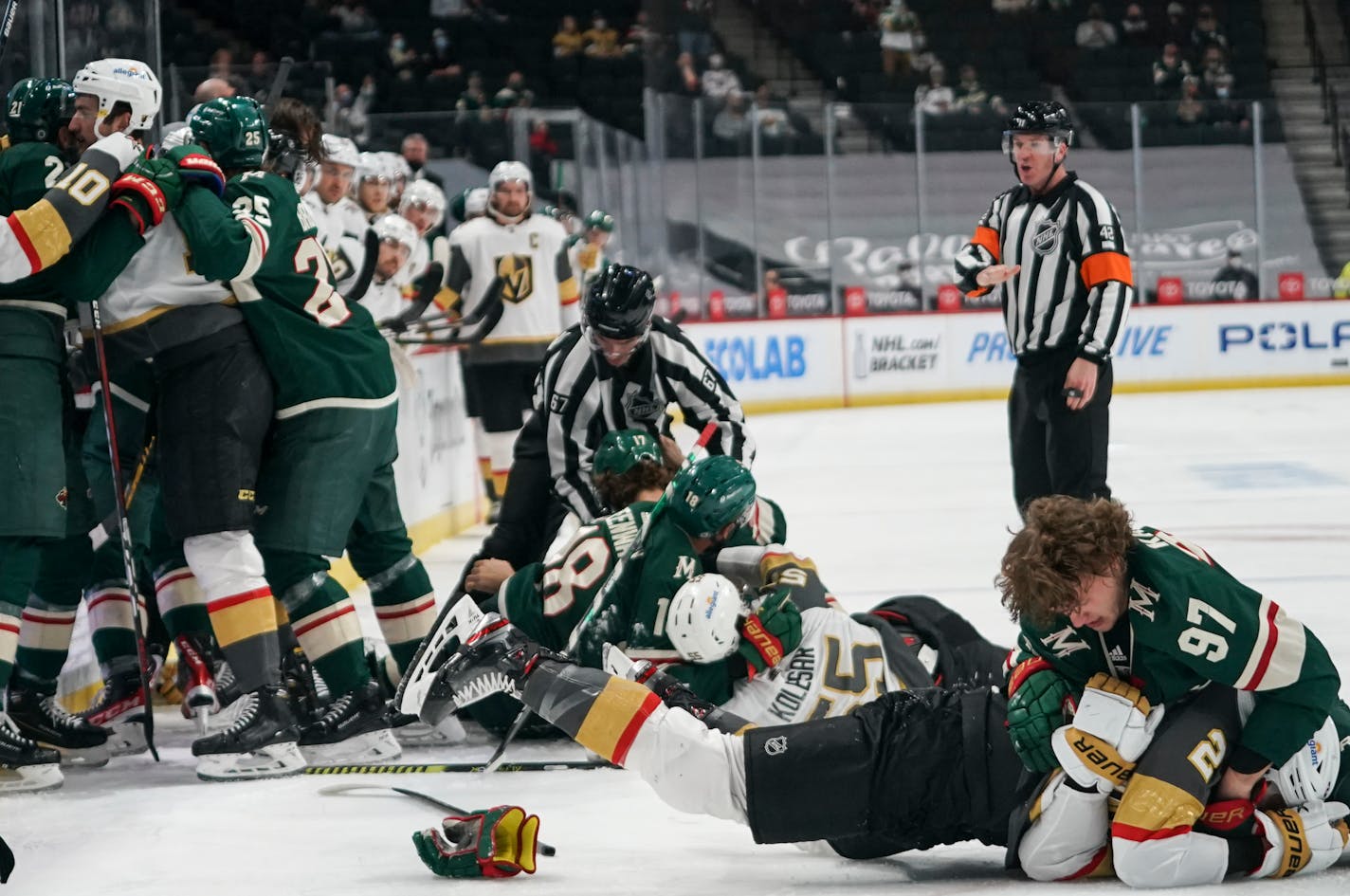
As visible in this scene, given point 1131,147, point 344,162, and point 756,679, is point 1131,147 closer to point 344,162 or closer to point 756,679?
point 344,162

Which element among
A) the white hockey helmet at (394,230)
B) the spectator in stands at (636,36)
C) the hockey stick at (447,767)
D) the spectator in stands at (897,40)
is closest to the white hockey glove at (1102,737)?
the hockey stick at (447,767)

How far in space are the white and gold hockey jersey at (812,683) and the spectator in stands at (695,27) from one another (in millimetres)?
14128

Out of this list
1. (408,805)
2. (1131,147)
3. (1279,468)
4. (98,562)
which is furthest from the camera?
(1131,147)

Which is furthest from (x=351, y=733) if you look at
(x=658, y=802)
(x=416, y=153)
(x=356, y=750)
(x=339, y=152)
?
(x=416, y=153)

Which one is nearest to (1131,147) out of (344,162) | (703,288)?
(703,288)

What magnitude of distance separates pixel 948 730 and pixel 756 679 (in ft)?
2.82

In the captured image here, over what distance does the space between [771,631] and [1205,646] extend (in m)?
1.09

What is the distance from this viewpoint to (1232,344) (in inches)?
588

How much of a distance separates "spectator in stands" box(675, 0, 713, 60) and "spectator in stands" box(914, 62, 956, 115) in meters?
2.04

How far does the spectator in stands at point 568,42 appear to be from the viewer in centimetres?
1820

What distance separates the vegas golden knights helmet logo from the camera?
322 inches

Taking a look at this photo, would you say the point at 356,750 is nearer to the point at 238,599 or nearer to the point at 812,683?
the point at 238,599

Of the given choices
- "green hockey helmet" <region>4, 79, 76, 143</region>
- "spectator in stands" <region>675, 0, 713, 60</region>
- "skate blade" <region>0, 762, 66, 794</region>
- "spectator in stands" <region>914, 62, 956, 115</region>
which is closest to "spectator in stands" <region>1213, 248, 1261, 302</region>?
"spectator in stands" <region>914, 62, 956, 115</region>

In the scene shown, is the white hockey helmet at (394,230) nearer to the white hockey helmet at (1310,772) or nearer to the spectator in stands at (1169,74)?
the white hockey helmet at (1310,772)
